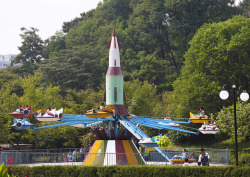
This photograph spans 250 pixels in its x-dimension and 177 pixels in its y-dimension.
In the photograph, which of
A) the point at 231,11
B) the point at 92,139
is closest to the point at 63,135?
the point at 92,139

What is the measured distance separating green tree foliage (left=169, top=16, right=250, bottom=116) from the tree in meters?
44.0

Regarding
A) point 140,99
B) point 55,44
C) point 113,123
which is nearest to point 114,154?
point 113,123

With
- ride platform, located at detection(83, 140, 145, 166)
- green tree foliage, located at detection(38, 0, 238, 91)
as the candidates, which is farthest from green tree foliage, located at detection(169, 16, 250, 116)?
ride platform, located at detection(83, 140, 145, 166)

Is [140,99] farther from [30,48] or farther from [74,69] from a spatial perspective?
[30,48]

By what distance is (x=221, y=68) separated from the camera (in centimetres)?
4725

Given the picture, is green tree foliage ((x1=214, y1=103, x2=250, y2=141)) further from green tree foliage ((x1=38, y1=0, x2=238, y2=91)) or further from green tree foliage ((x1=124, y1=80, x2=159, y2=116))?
green tree foliage ((x1=38, y1=0, x2=238, y2=91))

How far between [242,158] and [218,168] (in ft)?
38.4

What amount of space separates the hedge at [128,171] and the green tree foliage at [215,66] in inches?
1017

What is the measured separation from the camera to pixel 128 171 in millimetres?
21922

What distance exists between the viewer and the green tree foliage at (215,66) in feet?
154

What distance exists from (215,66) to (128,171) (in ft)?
92.7

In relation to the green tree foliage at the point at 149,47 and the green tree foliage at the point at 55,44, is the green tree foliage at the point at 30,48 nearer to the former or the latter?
the green tree foliage at the point at 55,44

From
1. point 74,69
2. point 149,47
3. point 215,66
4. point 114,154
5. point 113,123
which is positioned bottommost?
point 114,154

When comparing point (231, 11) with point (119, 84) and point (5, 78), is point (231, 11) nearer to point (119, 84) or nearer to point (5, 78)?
point (5, 78)
